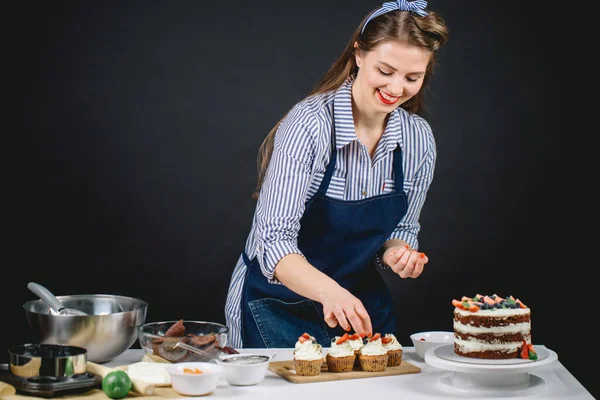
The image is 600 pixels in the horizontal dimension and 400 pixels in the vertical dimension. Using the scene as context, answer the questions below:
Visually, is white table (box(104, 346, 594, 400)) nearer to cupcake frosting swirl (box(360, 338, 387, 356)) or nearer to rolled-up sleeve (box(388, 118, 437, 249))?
cupcake frosting swirl (box(360, 338, 387, 356))

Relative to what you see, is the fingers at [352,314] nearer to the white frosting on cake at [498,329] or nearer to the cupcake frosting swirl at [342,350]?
the cupcake frosting swirl at [342,350]

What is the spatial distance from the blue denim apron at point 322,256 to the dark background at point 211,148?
136 centimetres

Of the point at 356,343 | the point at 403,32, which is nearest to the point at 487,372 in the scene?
the point at 356,343

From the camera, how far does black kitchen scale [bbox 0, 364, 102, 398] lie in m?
2.13

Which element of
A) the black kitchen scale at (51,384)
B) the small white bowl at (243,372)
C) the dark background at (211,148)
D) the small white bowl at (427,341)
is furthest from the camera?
the dark background at (211,148)

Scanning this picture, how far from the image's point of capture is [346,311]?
250 centimetres

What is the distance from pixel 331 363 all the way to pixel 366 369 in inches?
4.0

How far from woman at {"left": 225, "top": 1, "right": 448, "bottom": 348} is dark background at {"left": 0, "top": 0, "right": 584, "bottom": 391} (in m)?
1.20

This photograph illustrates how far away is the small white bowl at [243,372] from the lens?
7.39ft

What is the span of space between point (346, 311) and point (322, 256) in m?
0.61

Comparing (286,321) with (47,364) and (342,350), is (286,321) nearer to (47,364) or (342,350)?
(342,350)

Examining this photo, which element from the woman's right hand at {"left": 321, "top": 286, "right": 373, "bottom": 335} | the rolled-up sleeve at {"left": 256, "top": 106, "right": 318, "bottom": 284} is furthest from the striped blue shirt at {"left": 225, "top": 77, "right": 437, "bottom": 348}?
the woman's right hand at {"left": 321, "top": 286, "right": 373, "bottom": 335}

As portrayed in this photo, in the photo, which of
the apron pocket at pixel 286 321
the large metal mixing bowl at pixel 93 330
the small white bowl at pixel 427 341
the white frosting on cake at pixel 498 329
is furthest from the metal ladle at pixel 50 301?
the white frosting on cake at pixel 498 329

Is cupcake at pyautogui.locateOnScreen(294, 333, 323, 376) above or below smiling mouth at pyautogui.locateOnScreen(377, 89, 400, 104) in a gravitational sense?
below
